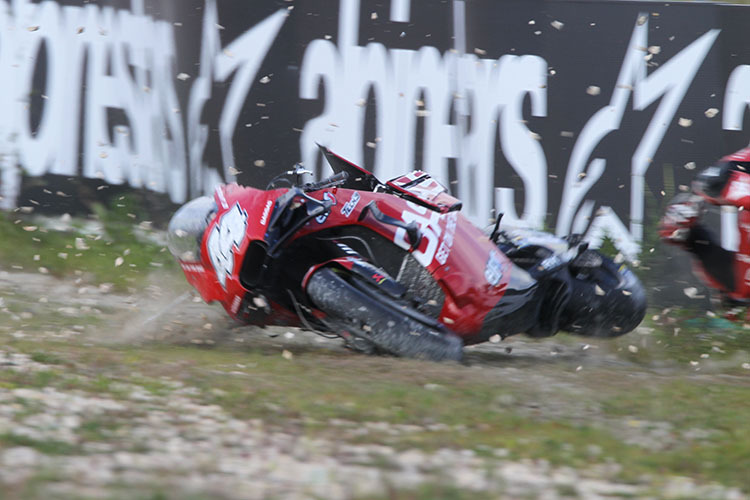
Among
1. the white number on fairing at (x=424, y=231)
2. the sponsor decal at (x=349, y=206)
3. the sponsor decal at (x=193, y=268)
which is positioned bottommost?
the sponsor decal at (x=193, y=268)

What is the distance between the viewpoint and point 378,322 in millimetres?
4918

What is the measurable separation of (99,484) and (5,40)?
618 centimetres

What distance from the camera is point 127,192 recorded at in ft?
26.5

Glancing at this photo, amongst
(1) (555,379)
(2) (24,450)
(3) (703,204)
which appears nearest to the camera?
(2) (24,450)

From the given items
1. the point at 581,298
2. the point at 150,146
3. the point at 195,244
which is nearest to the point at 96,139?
the point at 150,146

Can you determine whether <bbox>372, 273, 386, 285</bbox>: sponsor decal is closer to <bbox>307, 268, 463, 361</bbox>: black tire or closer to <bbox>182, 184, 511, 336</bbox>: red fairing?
<bbox>307, 268, 463, 361</bbox>: black tire

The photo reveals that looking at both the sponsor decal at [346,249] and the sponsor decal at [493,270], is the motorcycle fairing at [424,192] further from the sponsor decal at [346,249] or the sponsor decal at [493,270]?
the sponsor decal at [346,249]

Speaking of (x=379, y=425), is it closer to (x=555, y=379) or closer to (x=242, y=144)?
(x=555, y=379)

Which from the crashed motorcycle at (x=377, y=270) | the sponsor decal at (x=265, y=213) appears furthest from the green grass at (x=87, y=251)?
the sponsor decal at (x=265, y=213)

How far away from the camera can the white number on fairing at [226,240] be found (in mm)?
5078

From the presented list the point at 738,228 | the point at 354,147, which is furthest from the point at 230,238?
the point at 738,228

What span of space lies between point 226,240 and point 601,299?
2264 millimetres

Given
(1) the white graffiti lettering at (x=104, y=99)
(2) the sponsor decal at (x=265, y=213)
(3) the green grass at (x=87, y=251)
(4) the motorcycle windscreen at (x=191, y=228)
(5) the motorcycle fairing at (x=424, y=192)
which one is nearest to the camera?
(2) the sponsor decal at (x=265, y=213)

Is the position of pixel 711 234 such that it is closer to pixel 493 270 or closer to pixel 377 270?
pixel 493 270
